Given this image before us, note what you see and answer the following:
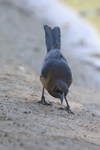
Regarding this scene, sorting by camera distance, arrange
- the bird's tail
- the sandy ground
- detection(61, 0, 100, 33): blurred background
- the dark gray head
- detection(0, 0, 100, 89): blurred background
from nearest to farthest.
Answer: the sandy ground
the dark gray head
the bird's tail
detection(0, 0, 100, 89): blurred background
detection(61, 0, 100, 33): blurred background

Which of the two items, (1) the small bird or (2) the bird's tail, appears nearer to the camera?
(1) the small bird

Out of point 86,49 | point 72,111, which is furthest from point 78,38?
point 72,111

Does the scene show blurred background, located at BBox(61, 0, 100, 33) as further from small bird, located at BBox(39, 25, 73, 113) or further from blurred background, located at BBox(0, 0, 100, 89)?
small bird, located at BBox(39, 25, 73, 113)

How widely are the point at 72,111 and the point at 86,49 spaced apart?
266 inches

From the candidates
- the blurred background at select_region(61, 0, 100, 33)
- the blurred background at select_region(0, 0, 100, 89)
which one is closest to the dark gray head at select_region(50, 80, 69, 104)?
the blurred background at select_region(0, 0, 100, 89)

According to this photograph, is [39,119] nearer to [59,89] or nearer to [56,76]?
[59,89]

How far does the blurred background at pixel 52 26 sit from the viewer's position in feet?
26.9

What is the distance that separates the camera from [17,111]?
3.36 m

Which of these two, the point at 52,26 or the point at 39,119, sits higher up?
the point at 52,26

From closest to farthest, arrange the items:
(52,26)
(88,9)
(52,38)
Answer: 1. (52,38)
2. (52,26)
3. (88,9)

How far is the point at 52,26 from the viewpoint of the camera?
1303 centimetres

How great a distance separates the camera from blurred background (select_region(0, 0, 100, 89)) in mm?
8203

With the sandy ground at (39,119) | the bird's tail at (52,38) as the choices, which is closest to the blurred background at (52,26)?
the sandy ground at (39,119)

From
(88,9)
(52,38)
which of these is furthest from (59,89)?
(88,9)
